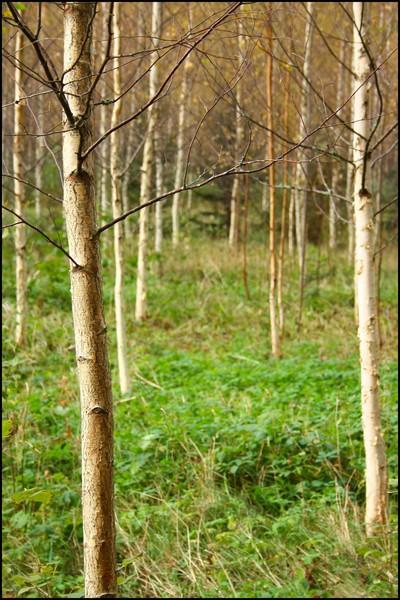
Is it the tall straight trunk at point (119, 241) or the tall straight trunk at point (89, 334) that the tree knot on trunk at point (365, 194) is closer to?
the tall straight trunk at point (89, 334)

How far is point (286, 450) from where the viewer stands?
486cm

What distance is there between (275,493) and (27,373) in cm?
402

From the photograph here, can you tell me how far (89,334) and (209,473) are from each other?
294 centimetres

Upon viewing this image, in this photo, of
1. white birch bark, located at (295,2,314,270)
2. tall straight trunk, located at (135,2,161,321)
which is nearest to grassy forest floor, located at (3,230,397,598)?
tall straight trunk, located at (135,2,161,321)

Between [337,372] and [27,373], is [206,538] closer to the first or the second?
[337,372]

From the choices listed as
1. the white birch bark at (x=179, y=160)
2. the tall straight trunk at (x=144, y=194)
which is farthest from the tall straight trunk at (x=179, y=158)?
the tall straight trunk at (x=144, y=194)

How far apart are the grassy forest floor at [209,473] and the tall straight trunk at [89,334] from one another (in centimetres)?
37

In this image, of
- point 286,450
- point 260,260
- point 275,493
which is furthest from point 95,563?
point 260,260

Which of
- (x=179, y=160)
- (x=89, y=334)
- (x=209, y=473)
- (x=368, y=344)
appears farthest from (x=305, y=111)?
(x=89, y=334)

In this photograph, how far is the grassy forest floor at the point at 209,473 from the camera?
11.7 ft

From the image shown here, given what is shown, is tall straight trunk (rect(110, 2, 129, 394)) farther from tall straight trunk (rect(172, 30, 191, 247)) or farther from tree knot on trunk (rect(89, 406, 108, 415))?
tall straight trunk (rect(172, 30, 191, 247))

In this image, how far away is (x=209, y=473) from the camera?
443 cm

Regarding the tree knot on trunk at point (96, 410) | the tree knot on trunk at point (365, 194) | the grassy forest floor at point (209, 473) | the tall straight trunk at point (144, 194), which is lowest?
the grassy forest floor at point (209, 473)

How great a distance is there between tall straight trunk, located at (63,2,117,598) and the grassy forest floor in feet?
1.20
